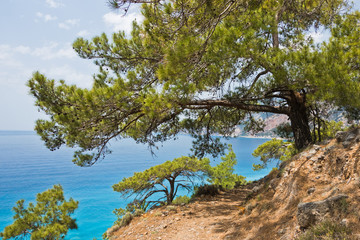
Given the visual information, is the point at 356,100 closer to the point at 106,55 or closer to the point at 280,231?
the point at 280,231

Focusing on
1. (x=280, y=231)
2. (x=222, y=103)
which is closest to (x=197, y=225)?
(x=280, y=231)

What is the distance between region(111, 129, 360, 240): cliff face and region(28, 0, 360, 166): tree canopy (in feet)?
4.21

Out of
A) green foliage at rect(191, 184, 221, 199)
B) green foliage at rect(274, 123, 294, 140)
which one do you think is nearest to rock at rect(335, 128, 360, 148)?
green foliage at rect(274, 123, 294, 140)

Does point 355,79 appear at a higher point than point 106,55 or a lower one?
lower

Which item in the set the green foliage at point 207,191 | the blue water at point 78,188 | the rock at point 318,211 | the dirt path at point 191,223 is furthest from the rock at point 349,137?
the blue water at point 78,188

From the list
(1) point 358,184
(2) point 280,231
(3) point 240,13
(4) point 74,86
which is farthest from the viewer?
(3) point 240,13

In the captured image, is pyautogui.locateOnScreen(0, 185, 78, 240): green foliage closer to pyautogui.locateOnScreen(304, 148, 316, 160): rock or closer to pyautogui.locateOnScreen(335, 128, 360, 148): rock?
pyautogui.locateOnScreen(304, 148, 316, 160): rock

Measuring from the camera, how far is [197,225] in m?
5.35

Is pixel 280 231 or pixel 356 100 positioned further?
pixel 356 100

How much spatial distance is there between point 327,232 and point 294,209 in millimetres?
1233

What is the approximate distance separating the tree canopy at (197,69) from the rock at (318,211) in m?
2.33

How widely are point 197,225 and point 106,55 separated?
535 centimetres

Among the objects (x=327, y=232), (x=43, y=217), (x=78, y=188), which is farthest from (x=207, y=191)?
(x=78, y=188)

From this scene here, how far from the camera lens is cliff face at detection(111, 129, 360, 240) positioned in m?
2.77
